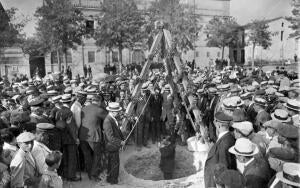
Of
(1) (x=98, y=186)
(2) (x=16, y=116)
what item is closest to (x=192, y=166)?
(1) (x=98, y=186)

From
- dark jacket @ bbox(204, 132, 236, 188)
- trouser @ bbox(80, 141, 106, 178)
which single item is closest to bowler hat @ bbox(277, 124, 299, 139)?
dark jacket @ bbox(204, 132, 236, 188)

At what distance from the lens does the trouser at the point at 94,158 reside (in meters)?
6.61

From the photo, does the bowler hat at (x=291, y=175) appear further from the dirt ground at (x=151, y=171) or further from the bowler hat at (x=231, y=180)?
the dirt ground at (x=151, y=171)

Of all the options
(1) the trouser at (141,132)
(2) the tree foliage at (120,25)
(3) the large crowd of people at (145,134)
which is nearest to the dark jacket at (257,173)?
(3) the large crowd of people at (145,134)

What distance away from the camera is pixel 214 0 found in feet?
138

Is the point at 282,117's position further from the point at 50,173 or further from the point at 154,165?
the point at 154,165

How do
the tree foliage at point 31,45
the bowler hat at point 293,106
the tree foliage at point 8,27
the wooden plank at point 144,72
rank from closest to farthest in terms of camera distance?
the bowler hat at point 293,106 → the wooden plank at point 144,72 → the tree foliage at point 8,27 → the tree foliage at point 31,45

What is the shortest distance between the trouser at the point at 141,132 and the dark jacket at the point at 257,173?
5486 millimetres

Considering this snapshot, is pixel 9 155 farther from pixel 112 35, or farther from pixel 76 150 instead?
pixel 112 35

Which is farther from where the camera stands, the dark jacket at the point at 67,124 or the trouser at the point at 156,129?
the trouser at the point at 156,129

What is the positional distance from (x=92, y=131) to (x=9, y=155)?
90.9 inches

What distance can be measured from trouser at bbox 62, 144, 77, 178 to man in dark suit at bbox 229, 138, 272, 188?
3.77 metres

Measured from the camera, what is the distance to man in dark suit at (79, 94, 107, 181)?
255 inches

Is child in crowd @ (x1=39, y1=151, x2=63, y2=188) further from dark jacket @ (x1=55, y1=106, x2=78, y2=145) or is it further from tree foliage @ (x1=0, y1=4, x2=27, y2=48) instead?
tree foliage @ (x1=0, y1=4, x2=27, y2=48)
